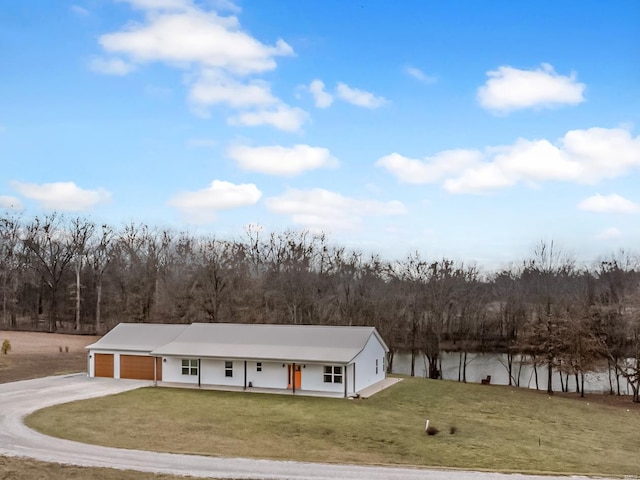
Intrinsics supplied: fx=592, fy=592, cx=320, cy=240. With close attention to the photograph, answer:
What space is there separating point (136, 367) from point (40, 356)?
1367 centimetres

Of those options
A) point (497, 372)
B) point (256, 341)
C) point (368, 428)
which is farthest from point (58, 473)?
point (497, 372)

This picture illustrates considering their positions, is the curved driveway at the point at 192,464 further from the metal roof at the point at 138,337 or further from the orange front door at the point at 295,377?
the metal roof at the point at 138,337

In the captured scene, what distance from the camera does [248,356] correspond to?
1187 inches

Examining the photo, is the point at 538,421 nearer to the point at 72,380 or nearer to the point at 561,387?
the point at 561,387

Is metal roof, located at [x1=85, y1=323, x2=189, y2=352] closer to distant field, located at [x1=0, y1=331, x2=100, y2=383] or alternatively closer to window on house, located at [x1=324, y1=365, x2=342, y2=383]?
distant field, located at [x1=0, y1=331, x2=100, y2=383]

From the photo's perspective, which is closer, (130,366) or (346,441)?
(346,441)

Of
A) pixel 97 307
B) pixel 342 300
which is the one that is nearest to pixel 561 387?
pixel 342 300

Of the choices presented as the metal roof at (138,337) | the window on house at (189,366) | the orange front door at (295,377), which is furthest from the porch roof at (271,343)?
the metal roof at (138,337)

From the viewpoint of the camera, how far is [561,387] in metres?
42.6

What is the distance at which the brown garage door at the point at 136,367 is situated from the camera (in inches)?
1299

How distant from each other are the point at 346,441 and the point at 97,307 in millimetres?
53329

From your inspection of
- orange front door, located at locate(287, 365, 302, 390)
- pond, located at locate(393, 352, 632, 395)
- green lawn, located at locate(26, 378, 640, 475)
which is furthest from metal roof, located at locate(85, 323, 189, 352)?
pond, located at locate(393, 352, 632, 395)

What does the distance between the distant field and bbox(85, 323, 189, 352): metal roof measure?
370 cm

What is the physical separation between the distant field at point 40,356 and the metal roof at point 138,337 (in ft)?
12.1
